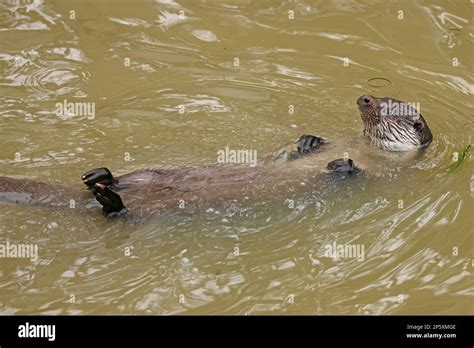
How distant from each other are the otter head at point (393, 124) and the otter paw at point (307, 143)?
49 cm

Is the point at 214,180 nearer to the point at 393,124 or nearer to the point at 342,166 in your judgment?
the point at 342,166

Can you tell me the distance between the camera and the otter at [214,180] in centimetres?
580

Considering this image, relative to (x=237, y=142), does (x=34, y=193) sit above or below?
below

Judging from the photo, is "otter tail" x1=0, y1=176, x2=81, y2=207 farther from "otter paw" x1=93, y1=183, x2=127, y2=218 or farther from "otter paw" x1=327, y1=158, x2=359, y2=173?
"otter paw" x1=327, y1=158, x2=359, y2=173

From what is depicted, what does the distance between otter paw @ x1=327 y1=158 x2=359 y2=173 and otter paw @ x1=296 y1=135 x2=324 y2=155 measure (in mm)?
341

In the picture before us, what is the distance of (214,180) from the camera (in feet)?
20.0

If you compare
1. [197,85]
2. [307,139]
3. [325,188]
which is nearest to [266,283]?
[325,188]

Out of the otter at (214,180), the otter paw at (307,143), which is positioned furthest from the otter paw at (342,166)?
the otter paw at (307,143)

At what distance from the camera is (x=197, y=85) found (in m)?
7.85

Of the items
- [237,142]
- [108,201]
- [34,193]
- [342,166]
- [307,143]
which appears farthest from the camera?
[237,142]

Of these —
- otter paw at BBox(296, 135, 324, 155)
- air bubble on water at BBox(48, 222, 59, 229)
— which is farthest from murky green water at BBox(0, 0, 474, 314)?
otter paw at BBox(296, 135, 324, 155)

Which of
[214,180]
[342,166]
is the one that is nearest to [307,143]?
[342,166]

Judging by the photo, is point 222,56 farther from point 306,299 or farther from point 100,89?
point 306,299

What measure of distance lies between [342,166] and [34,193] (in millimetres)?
2388
